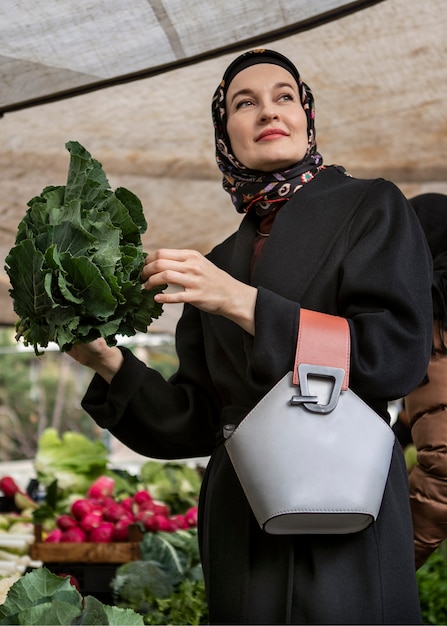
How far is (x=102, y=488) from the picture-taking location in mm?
4789

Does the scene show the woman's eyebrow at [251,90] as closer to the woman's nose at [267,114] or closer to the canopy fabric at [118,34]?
the woman's nose at [267,114]

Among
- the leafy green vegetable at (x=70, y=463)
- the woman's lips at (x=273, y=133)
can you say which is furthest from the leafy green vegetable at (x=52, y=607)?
the leafy green vegetable at (x=70, y=463)

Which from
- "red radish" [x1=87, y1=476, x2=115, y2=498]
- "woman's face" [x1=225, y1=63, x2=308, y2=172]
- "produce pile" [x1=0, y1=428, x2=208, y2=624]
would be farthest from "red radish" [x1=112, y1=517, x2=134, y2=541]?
"woman's face" [x1=225, y1=63, x2=308, y2=172]

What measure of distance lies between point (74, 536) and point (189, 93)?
1954 mm

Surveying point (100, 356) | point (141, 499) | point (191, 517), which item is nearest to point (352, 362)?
point (100, 356)

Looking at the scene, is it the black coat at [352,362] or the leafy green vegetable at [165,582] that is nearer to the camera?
the black coat at [352,362]

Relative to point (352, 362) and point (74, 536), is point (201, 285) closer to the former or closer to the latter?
point (352, 362)

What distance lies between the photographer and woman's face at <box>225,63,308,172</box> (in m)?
2.20

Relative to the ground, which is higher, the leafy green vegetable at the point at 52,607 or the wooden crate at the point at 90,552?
the leafy green vegetable at the point at 52,607

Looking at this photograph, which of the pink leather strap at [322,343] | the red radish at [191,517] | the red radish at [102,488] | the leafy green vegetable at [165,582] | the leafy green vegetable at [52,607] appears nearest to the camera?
the leafy green vegetable at [52,607]

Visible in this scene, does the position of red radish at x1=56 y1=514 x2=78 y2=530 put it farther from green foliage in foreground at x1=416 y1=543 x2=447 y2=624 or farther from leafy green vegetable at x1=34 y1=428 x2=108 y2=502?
green foliage in foreground at x1=416 y1=543 x2=447 y2=624

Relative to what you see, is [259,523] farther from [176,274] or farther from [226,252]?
[226,252]

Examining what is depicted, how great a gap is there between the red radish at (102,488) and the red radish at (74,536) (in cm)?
62

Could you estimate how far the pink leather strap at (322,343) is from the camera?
6.23ft
